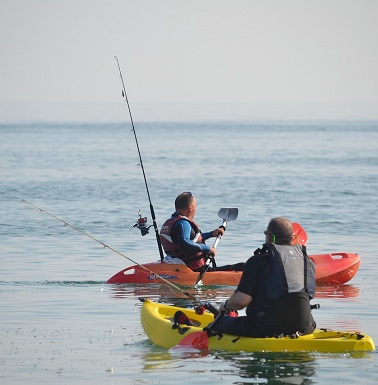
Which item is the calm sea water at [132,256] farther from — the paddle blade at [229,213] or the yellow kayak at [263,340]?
the paddle blade at [229,213]

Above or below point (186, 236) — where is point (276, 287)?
above

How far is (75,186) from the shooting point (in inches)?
1316

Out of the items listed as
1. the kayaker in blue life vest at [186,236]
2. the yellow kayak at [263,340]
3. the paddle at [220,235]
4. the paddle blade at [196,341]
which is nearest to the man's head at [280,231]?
the yellow kayak at [263,340]

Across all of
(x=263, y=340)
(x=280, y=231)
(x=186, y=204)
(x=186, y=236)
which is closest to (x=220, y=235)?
(x=186, y=236)

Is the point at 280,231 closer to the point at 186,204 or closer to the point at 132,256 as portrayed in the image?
the point at 186,204

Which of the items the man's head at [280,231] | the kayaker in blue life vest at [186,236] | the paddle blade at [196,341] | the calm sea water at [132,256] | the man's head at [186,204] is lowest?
the calm sea water at [132,256]

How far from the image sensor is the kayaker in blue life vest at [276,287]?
9.77m

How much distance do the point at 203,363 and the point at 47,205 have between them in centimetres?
1772

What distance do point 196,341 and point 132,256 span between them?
7.70 metres

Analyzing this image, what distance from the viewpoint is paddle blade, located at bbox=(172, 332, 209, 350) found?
1035cm

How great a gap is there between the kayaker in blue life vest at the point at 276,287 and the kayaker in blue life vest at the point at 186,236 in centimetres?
400

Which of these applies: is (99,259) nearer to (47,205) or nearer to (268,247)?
(268,247)

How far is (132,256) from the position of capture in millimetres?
18047

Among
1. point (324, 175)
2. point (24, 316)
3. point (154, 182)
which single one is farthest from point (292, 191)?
point (24, 316)
